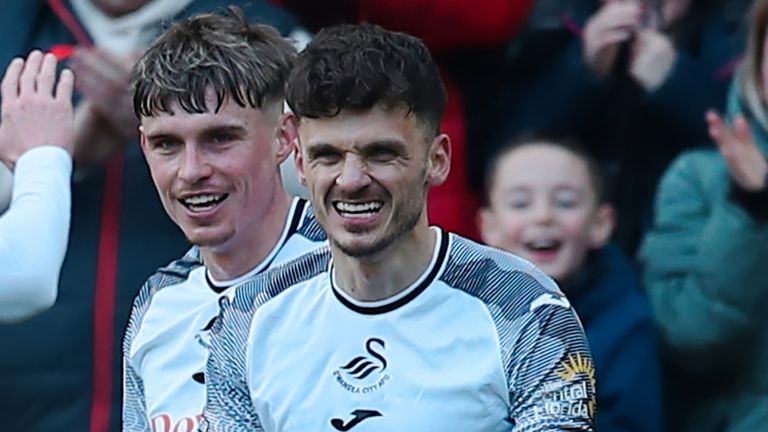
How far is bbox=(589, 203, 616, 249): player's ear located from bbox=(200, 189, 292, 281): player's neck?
3.54 ft

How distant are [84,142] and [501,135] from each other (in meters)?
1.17

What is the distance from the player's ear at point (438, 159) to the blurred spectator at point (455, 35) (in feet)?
5.69

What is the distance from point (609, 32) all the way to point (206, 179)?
1.71 metres

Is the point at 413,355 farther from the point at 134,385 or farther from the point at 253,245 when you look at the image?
the point at 134,385

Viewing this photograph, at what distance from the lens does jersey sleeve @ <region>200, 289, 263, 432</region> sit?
12.1 feet

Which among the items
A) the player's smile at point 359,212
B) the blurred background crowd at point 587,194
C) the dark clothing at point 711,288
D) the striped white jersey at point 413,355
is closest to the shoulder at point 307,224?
the blurred background crowd at point 587,194

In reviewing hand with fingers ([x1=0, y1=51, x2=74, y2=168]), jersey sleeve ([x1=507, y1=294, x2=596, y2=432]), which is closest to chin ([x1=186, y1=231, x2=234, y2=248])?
hand with fingers ([x1=0, y1=51, x2=74, y2=168])

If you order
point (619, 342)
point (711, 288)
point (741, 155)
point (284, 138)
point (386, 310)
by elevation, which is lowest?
point (619, 342)

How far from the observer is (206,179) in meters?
4.01

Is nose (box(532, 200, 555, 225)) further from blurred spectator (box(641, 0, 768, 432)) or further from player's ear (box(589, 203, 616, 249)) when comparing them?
blurred spectator (box(641, 0, 768, 432))

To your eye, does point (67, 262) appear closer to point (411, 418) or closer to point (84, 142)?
point (84, 142)

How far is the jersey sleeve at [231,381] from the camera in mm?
3691

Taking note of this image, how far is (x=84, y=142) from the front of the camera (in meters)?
5.04

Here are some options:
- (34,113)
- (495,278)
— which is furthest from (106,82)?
(495,278)
